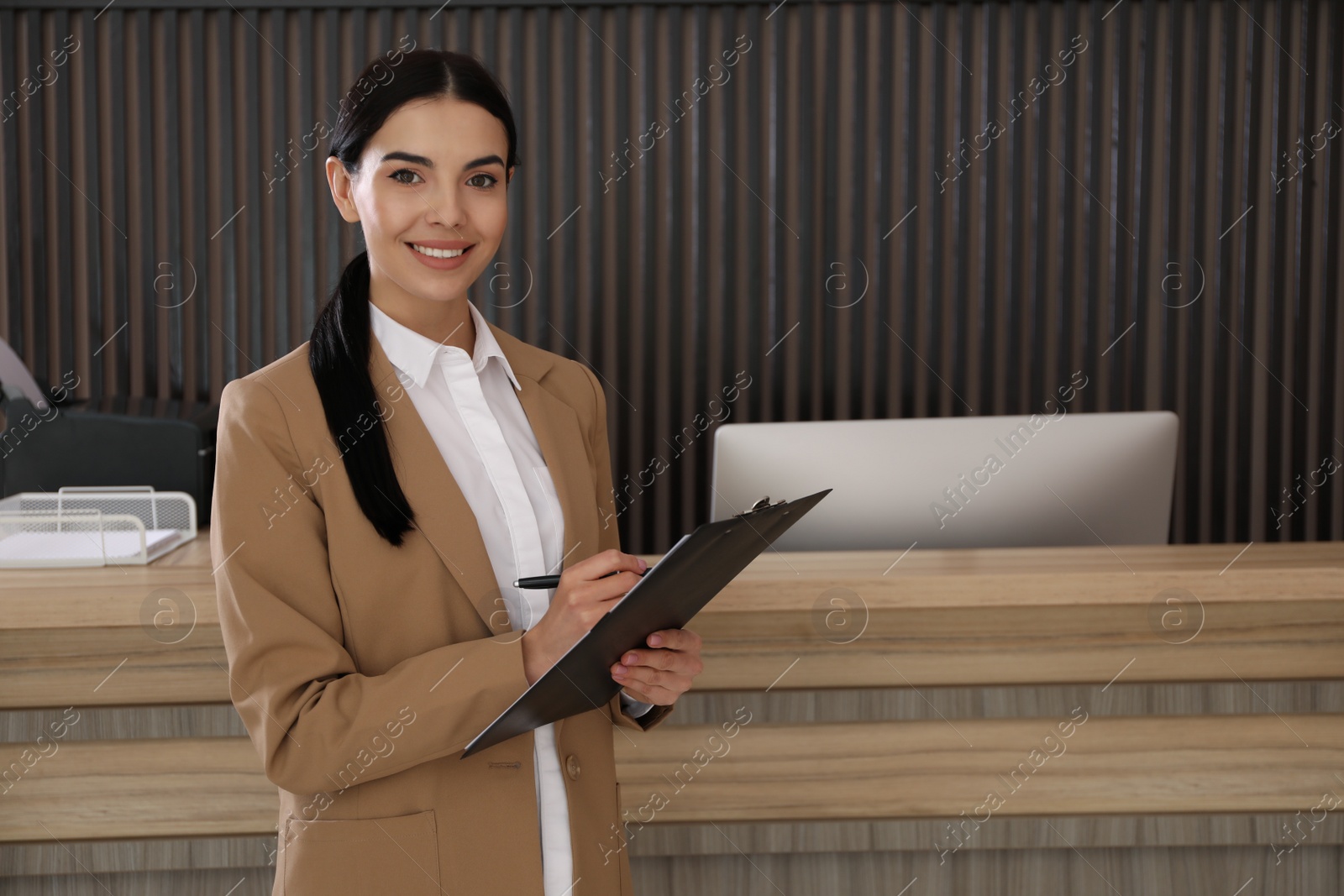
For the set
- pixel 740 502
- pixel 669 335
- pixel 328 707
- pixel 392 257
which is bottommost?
pixel 328 707

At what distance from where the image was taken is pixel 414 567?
1.14 m

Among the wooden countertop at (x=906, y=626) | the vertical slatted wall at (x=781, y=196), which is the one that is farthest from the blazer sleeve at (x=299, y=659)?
the vertical slatted wall at (x=781, y=196)

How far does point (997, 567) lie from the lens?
1.60 m

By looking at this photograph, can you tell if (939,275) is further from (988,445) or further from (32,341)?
(32,341)

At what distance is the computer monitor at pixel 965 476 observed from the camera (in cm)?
178

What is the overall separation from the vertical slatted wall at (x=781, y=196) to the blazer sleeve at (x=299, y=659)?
A: 250cm

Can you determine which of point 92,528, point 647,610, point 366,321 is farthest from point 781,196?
point 647,610

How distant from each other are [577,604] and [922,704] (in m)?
0.77

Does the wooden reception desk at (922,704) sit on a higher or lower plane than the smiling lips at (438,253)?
lower

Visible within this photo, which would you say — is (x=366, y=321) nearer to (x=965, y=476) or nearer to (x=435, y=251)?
(x=435, y=251)

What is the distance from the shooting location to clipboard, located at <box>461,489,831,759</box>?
0.91 meters

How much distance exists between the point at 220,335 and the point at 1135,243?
317 centimetres

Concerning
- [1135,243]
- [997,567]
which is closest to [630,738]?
[997,567]

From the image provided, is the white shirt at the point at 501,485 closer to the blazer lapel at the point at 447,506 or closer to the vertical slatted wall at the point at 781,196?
the blazer lapel at the point at 447,506
